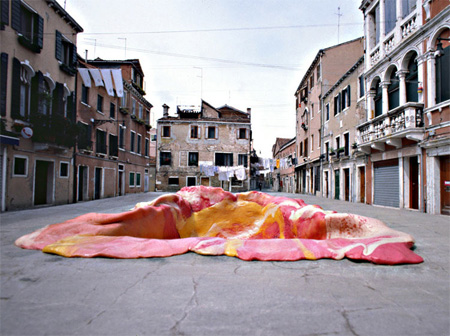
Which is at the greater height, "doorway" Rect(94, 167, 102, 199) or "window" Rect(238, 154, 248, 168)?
"window" Rect(238, 154, 248, 168)

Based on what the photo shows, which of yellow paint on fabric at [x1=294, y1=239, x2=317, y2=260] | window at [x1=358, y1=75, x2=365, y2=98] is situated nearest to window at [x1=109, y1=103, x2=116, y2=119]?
window at [x1=358, y1=75, x2=365, y2=98]

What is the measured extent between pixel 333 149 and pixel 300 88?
46.9 ft

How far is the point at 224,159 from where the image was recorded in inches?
1412

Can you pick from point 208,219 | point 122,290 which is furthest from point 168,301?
point 208,219

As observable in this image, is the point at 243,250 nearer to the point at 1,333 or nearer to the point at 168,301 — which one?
the point at 168,301

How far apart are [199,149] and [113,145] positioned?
15.3 m

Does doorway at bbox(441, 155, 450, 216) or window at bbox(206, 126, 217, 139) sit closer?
doorway at bbox(441, 155, 450, 216)

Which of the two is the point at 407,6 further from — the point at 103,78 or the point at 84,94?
the point at 84,94

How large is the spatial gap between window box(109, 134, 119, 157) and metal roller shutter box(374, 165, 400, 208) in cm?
1706

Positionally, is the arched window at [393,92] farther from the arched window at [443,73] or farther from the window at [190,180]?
the window at [190,180]

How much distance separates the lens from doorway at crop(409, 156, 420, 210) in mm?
11859

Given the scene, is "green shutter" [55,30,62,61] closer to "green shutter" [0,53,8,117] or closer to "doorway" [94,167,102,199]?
"green shutter" [0,53,8,117]

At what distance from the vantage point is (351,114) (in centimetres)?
1809

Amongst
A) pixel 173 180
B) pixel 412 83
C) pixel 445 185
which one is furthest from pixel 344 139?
pixel 173 180
